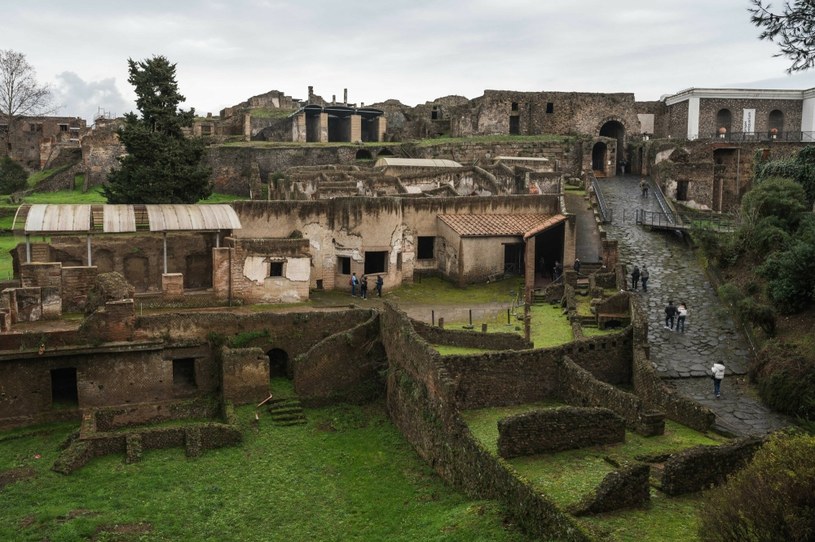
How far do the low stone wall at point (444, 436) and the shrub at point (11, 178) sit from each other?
32.1 metres

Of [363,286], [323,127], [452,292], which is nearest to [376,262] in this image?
[363,286]

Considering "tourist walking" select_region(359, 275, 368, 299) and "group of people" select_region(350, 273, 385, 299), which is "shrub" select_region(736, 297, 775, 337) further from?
"tourist walking" select_region(359, 275, 368, 299)

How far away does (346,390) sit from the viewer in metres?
24.2

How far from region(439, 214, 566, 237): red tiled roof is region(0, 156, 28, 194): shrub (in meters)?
27.9

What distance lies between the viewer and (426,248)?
34062 mm

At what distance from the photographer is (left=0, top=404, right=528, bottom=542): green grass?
54.0 ft

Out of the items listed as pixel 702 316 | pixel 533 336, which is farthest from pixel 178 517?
pixel 702 316

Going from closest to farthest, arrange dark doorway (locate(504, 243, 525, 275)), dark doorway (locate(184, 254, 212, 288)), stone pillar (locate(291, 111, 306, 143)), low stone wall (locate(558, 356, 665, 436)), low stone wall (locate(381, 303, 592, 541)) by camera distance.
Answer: low stone wall (locate(381, 303, 592, 541)) < low stone wall (locate(558, 356, 665, 436)) < dark doorway (locate(184, 254, 212, 288)) < dark doorway (locate(504, 243, 525, 275)) < stone pillar (locate(291, 111, 306, 143))

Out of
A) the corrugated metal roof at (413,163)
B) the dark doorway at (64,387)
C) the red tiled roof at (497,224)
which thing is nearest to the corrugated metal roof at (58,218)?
the dark doorway at (64,387)

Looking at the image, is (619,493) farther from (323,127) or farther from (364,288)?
(323,127)

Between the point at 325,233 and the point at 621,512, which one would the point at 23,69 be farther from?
the point at 621,512

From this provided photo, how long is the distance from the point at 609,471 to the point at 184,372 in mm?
14182

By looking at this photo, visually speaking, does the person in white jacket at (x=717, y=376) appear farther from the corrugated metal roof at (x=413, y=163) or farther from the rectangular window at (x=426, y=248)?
the corrugated metal roof at (x=413, y=163)

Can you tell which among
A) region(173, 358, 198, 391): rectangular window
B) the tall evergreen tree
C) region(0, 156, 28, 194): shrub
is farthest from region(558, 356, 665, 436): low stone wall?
region(0, 156, 28, 194): shrub
